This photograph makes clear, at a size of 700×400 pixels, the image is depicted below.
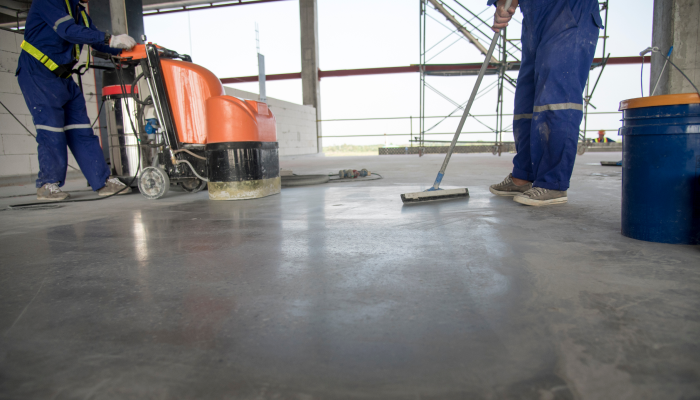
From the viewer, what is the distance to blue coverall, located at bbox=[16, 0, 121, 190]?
8.73 feet

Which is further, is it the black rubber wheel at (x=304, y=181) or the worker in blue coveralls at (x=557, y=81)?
the black rubber wheel at (x=304, y=181)

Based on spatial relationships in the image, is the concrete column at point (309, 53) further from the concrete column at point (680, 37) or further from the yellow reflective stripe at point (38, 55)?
the yellow reflective stripe at point (38, 55)

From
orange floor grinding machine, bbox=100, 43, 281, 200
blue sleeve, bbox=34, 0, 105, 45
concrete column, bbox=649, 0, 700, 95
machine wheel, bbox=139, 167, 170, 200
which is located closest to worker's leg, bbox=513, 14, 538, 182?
orange floor grinding machine, bbox=100, 43, 281, 200

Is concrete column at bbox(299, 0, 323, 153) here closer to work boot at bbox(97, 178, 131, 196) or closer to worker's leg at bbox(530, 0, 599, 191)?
work boot at bbox(97, 178, 131, 196)

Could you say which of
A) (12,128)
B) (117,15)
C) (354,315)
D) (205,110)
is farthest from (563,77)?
(117,15)

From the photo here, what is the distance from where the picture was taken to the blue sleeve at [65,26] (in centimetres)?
262

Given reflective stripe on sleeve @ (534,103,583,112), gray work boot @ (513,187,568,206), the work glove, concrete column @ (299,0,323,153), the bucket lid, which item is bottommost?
gray work boot @ (513,187,568,206)

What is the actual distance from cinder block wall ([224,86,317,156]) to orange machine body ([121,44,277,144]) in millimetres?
6610

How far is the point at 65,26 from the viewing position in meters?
2.64

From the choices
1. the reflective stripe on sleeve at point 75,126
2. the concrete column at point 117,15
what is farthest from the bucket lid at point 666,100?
the concrete column at point 117,15

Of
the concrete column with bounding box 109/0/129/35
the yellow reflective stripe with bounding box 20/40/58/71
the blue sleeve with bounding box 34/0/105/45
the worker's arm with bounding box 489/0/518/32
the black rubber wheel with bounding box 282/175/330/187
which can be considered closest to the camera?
the worker's arm with bounding box 489/0/518/32

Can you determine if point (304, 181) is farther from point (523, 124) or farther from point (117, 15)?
point (117, 15)

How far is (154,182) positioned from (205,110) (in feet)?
2.21

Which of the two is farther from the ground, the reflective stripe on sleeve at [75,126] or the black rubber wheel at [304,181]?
the reflective stripe on sleeve at [75,126]
